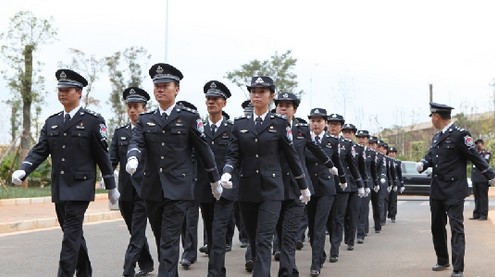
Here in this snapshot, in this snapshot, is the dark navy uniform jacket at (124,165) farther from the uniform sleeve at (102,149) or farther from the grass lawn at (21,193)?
the grass lawn at (21,193)

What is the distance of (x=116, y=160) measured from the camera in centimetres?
929

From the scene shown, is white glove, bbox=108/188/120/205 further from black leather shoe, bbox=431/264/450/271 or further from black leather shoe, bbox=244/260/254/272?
black leather shoe, bbox=431/264/450/271

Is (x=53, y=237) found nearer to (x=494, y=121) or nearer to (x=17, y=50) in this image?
(x=17, y=50)

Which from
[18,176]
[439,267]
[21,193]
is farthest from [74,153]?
[21,193]

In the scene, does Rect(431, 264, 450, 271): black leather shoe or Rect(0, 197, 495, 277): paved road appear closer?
Rect(0, 197, 495, 277): paved road

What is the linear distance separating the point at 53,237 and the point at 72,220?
6347mm

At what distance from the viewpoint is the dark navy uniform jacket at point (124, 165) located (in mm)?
8836

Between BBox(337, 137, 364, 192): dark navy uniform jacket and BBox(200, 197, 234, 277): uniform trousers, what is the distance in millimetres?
2688

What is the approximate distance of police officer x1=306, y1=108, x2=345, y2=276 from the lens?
940 cm

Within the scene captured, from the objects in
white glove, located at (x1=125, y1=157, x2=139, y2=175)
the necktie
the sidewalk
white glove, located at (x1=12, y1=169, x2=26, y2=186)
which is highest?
the necktie

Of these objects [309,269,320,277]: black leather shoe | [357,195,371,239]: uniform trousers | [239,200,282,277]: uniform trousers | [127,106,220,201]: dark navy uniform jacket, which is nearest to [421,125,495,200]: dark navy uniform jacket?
[309,269,320,277]: black leather shoe

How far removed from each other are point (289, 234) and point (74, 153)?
2282 millimetres

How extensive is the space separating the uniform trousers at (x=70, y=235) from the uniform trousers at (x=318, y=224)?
9.85 ft

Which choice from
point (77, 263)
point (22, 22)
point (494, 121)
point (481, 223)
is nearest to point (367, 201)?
point (481, 223)
